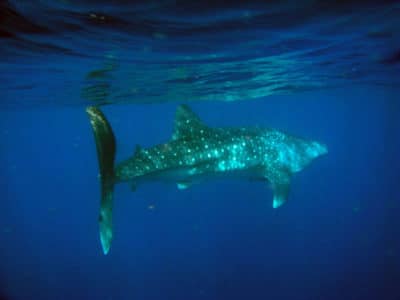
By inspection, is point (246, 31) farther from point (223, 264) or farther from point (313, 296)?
point (223, 264)

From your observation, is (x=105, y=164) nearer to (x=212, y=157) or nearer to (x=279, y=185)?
(x=212, y=157)

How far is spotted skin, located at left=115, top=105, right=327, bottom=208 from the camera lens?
1145 cm

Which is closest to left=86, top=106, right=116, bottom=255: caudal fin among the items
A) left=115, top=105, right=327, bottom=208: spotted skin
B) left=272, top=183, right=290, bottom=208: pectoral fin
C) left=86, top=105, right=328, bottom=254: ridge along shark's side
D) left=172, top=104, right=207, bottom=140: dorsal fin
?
left=86, top=105, right=328, bottom=254: ridge along shark's side

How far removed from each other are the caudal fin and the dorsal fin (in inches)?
131

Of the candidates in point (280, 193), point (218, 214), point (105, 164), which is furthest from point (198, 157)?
point (218, 214)

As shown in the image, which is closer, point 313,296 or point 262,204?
point 313,296

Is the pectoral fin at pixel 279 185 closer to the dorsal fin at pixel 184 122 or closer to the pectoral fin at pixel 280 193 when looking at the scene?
the pectoral fin at pixel 280 193

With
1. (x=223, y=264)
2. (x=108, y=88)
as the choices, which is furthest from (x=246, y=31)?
(x=223, y=264)

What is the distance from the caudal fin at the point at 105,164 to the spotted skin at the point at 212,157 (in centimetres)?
61

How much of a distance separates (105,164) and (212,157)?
4.32 meters

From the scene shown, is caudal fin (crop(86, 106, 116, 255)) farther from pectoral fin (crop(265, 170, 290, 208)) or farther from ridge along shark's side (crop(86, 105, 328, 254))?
pectoral fin (crop(265, 170, 290, 208))

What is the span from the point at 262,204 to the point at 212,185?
18.5 meters

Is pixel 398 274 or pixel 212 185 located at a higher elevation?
pixel 398 274

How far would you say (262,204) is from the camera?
154 ft
